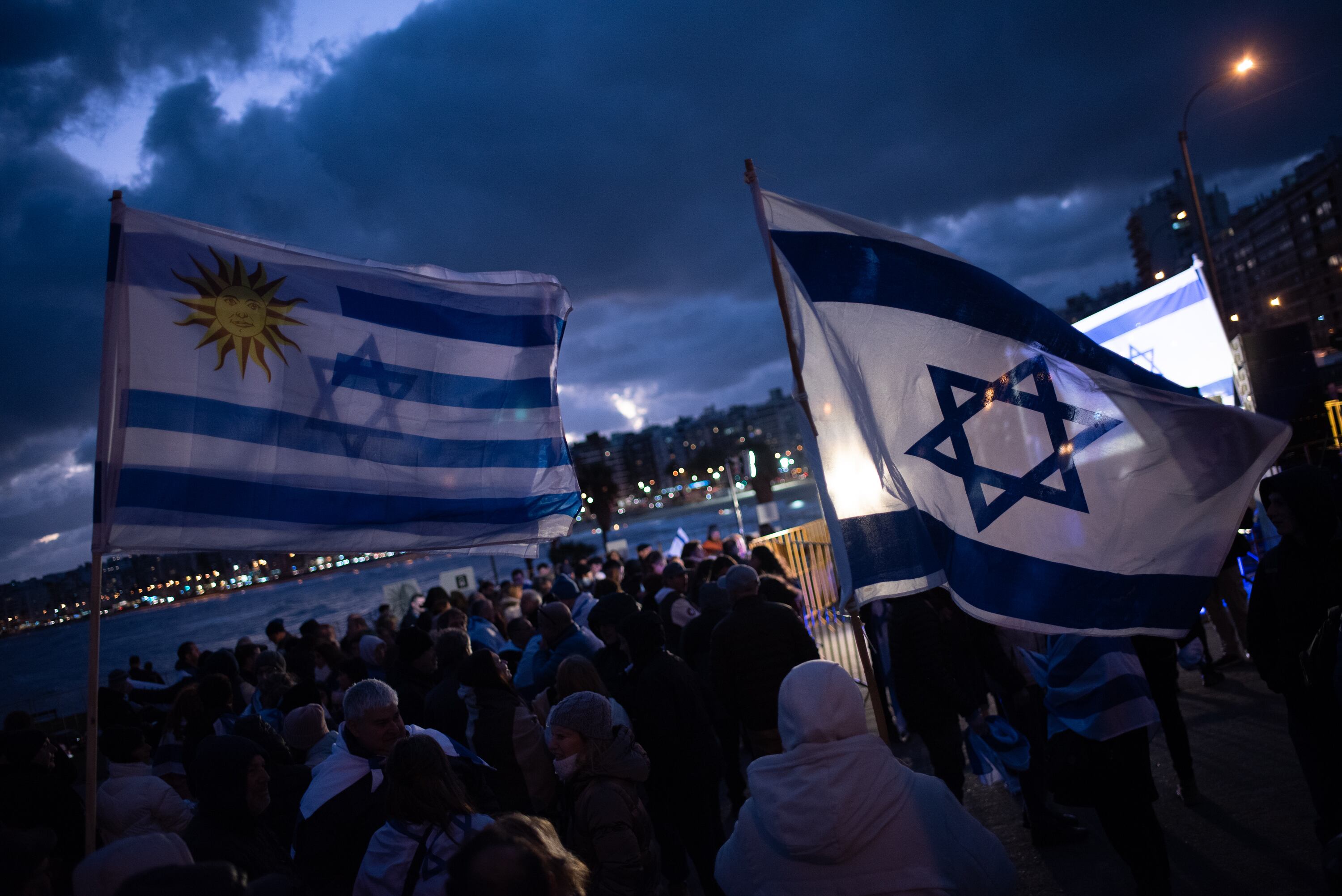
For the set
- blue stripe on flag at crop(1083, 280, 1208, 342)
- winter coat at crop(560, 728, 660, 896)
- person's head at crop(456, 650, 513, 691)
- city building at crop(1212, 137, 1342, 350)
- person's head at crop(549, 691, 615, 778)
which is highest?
city building at crop(1212, 137, 1342, 350)

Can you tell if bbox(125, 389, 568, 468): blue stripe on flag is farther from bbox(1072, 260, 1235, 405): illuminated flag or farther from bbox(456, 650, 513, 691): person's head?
bbox(1072, 260, 1235, 405): illuminated flag

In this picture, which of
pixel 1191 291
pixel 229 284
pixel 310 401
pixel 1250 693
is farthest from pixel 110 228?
pixel 1191 291

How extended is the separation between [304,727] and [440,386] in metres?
2.19

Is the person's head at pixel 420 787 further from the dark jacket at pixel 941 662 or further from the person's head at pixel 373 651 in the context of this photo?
the person's head at pixel 373 651

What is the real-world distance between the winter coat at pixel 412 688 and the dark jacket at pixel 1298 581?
196 inches

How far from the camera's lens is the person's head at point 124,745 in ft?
16.6

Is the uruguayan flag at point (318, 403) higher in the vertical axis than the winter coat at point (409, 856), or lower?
higher

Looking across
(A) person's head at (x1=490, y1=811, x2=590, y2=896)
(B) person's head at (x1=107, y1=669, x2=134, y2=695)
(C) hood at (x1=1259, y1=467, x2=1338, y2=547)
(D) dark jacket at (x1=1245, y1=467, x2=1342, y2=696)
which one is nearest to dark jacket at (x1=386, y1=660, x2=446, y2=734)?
(A) person's head at (x1=490, y1=811, x2=590, y2=896)

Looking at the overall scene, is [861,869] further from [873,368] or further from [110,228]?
[110,228]

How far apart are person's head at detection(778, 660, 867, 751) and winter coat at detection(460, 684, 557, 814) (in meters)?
2.25

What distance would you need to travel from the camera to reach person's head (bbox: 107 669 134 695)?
10836 millimetres

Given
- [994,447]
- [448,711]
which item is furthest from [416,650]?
[994,447]

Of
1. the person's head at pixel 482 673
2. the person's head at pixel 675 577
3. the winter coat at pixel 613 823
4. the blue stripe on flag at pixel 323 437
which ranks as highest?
the blue stripe on flag at pixel 323 437

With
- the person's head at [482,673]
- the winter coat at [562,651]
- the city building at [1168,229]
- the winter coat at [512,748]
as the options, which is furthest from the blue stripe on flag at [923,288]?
the city building at [1168,229]
